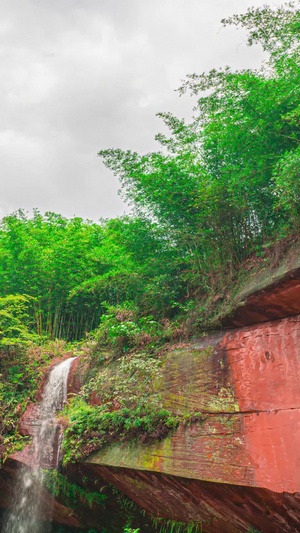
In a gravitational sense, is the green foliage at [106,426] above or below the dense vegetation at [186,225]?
below

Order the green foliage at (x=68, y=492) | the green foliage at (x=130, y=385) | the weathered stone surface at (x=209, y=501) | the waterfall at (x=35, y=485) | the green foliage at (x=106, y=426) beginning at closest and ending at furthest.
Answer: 1. the weathered stone surface at (x=209, y=501)
2. the green foliage at (x=106, y=426)
3. the green foliage at (x=130, y=385)
4. the green foliage at (x=68, y=492)
5. the waterfall at (x=35, y=485)

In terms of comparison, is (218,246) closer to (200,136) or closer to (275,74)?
(200,136)

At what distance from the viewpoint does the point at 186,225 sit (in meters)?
7.48

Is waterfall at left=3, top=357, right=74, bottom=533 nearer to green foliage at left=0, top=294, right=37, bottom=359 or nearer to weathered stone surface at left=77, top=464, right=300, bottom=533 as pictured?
weathered stone surface at left=77, top=464, right=300, bottom=533

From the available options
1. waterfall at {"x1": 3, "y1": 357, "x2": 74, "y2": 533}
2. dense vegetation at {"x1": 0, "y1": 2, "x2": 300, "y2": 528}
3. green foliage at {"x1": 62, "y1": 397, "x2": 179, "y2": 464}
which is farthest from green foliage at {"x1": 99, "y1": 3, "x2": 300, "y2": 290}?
waterfall at {"x1": 3, "y1": 357, "x2": 74, "y2": 533}

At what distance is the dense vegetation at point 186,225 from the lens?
584cm

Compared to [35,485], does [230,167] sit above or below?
above

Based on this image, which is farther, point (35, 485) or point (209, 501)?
point (35, 485)

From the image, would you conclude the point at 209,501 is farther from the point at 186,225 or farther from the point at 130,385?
the point at 186,225

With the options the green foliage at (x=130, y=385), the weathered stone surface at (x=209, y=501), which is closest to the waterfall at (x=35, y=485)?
the green foliage at (x=130, y=385)

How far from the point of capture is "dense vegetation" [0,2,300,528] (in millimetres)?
5840

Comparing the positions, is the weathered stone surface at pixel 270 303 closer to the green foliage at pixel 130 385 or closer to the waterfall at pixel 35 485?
the green foliage at pixel 130 385

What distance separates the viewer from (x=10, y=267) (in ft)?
40.7

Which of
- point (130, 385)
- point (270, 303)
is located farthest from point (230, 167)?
point (130, 385)
